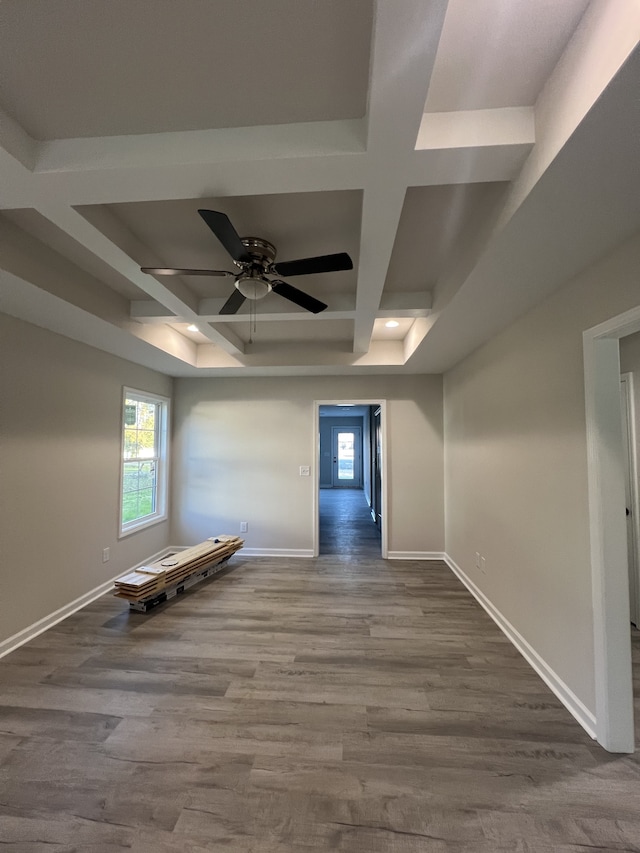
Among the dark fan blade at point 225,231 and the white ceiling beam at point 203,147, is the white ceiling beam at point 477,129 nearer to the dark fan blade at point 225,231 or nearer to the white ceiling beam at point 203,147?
the white ceiling beam at point 203,147

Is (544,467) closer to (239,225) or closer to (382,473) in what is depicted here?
(239,225)

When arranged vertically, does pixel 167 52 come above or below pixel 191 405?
above

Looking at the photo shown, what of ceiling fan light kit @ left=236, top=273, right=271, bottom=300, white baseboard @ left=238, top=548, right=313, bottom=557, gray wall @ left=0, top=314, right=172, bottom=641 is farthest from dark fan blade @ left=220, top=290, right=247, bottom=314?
white baseboard @ left=238, top=548, right=313, bottom=557

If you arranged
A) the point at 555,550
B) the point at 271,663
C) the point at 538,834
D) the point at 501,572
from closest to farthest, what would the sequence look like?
1. the point at 538,834
2. the point at 555,550
3. the point at 271,663
4. the point at 501,572

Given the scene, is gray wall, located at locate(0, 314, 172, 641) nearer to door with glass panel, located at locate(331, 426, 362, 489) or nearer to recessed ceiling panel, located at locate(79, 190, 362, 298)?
recessed ceiling panel, located at locate(79, 190, 362, 298)

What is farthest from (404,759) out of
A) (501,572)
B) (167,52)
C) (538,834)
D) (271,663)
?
(167,52)

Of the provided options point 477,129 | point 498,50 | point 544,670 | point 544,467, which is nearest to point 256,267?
point 477,129

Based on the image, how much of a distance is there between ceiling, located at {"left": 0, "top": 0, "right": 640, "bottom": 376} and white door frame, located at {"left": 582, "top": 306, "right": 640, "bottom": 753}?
1.84 feet

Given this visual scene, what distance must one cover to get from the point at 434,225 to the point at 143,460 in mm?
3949

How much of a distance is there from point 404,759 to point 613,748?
1001 millimetres

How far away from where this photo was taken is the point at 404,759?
1.64 meters

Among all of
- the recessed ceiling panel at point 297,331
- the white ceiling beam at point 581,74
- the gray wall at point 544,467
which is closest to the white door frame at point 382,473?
the recessed ceiling panel at point 297,331

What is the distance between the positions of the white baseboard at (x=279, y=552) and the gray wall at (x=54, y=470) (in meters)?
1.49

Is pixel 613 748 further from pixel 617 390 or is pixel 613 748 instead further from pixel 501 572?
pixel 617 390
